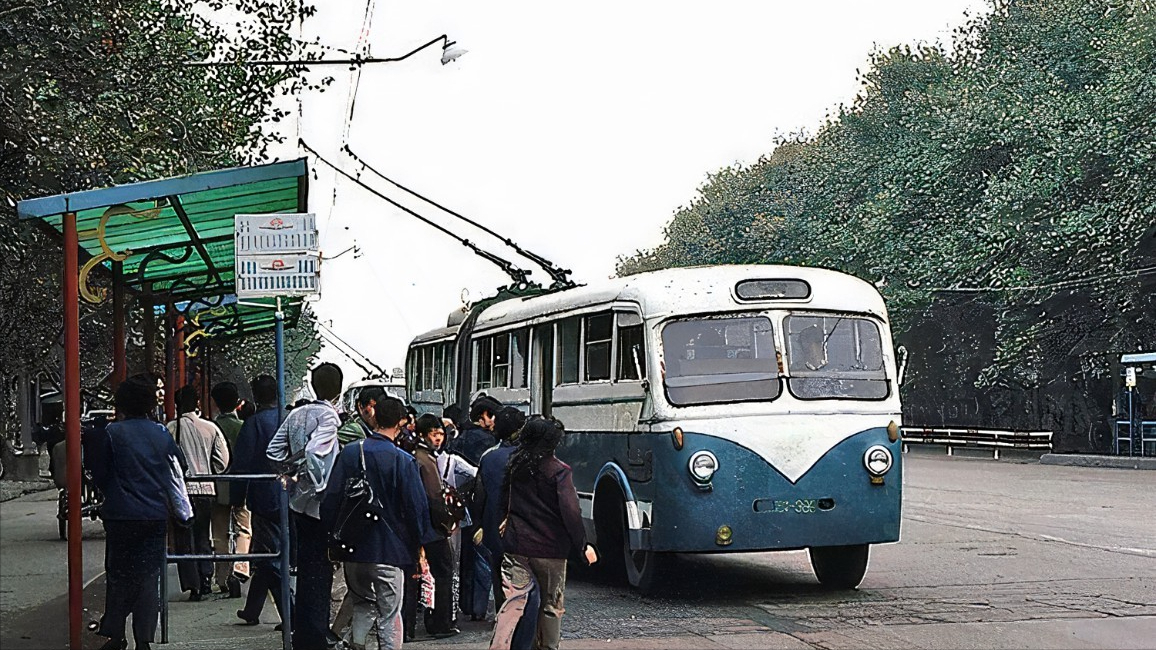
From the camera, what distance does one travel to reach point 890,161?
49000 mm

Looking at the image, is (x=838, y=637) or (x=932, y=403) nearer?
(x=838, y=637)

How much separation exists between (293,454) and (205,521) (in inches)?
160

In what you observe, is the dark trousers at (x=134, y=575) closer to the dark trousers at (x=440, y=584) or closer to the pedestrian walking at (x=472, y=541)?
the dark trousers at (x=440, y=584)

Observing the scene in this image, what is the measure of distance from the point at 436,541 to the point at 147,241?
3691 mm

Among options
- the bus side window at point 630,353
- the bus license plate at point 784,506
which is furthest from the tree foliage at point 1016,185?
the bus license plate at point 784,506

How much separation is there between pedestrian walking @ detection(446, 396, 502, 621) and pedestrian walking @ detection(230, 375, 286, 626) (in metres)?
1.34

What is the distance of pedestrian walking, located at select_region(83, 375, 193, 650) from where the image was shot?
909 cm

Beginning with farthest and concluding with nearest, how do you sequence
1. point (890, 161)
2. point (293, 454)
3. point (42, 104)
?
1. point (890, 161)
2. point (42, 104)
3. point (293, 454)

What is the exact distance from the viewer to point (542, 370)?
51.8ft

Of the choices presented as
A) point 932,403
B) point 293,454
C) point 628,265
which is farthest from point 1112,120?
point 628,265

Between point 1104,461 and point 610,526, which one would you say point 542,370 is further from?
point 1104,461

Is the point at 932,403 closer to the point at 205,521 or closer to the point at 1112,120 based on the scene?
the point at 1112,120

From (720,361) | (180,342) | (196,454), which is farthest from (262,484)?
(180,342)

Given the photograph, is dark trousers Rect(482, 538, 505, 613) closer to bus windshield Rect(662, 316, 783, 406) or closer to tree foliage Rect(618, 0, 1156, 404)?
bus windshield Rect(662, 316, 783, 406)
